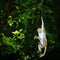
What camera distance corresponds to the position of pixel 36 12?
14.3ft

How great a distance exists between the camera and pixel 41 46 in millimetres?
4000

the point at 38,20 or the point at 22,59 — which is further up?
the point at 38,20

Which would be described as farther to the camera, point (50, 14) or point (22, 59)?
point (22, 59)

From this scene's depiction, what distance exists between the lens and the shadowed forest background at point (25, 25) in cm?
443

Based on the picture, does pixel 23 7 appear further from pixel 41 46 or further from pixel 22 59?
pixel 41 46

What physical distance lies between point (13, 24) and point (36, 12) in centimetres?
140

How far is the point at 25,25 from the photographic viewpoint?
4.64 m

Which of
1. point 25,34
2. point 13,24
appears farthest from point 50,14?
point 13,24

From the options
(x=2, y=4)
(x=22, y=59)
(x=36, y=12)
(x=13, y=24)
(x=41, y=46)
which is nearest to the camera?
(x=41, y=46)

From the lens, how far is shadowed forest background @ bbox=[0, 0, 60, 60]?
443 centimetres

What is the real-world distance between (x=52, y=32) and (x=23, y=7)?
0.72 meters

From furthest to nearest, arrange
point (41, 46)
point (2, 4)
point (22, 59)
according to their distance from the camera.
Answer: point (22, 59) → point (2, 4) → point (41, 46)

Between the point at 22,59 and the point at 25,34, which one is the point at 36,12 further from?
the point at 22,59

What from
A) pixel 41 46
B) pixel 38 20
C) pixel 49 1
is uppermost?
pixel 49 1
